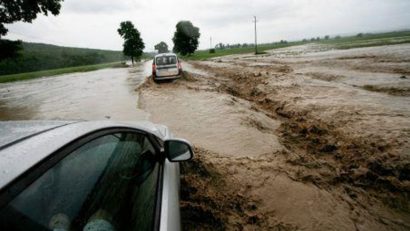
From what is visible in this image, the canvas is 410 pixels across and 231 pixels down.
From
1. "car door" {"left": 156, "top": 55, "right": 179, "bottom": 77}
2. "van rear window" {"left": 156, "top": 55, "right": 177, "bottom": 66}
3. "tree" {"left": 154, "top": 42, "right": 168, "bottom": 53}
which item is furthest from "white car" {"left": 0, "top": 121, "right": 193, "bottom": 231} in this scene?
"tree" {"left": 154, "top": 42, "right": 168, "bottom": 53}

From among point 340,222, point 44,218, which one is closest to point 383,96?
point 340,222

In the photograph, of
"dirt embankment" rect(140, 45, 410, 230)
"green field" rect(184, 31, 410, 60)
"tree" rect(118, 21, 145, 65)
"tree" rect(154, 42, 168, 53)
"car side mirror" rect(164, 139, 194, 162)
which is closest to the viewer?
"car side mirror" rect(164, 139, 194, 162)

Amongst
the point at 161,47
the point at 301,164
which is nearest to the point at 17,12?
the point at 301,164

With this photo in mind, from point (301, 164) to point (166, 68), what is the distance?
13.0 m

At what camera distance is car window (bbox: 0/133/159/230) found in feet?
3.51

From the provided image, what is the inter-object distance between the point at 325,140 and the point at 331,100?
341cm

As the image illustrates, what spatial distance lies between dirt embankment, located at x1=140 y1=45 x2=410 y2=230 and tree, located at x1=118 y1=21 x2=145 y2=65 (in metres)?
71.3

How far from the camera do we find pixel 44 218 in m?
1.12

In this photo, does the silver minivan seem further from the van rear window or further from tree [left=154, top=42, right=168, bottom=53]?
tree [left=154, top=42, right=168, bottom=53]

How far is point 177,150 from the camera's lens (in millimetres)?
2289

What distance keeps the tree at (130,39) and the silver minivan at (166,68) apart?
61.5m

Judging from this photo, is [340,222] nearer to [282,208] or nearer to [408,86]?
[282,208]

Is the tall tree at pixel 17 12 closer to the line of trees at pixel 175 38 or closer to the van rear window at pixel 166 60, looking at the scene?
the van rear window at pixel 166 60

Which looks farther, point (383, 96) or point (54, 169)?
point (383, 96)
